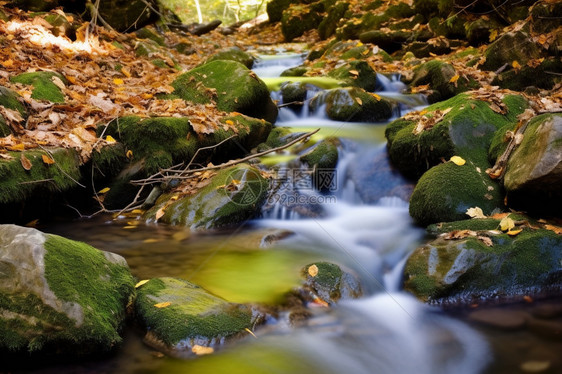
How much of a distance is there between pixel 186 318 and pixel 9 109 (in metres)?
3.82

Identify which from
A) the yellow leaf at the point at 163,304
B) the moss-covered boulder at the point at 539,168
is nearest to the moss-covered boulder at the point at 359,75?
the moss-covered boulder at the point at 539,168

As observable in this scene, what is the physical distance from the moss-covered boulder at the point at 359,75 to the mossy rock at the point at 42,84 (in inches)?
231

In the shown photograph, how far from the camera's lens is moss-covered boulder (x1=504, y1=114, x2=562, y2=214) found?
3.74m

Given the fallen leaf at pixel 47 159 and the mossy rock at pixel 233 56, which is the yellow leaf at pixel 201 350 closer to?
the fallen leaf at pixel 47 159

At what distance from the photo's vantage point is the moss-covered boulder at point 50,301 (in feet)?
8.03

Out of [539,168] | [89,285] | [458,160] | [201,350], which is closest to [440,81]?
[458,160]

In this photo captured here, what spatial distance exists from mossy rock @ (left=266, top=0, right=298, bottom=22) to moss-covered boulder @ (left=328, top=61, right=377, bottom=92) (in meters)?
12.4

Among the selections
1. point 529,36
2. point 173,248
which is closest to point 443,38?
point 529,36

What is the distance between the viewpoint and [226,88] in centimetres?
741

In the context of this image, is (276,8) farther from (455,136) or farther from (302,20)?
(455,136)

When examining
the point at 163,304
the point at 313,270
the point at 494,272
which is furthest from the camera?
the point at 313,270

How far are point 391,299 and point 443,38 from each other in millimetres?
9616

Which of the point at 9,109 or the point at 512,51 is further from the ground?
the point at 512,51

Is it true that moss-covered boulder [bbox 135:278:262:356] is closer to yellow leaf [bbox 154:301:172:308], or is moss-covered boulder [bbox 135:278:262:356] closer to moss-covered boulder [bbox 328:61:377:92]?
yellow leaf [bbox 154:301:172:308]
